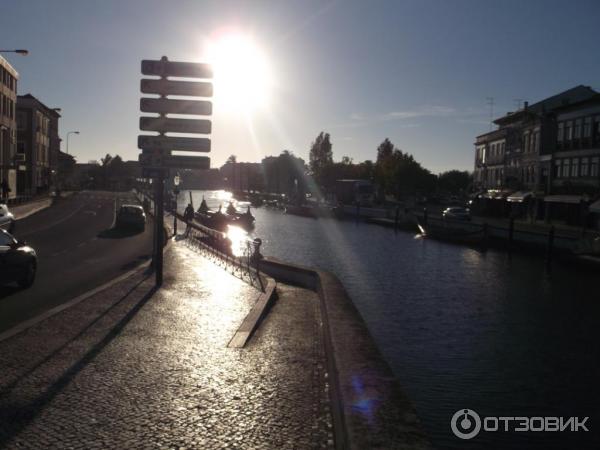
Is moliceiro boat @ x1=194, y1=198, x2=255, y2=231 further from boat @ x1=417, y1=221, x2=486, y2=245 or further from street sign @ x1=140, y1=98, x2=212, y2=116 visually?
street sign @ x1=140, y1=98, x2=212, y2=116

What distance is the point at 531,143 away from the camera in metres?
65.0

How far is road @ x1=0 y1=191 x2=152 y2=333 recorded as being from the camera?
13.1 meters

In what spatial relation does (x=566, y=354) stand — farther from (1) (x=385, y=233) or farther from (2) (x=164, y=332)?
(1) (x=385, y=233)

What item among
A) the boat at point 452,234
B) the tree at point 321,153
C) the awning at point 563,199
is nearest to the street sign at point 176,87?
the boat at point 452,234

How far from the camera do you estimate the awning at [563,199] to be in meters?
50.6

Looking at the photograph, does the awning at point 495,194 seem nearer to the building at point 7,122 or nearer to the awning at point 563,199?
the awning at point 563,199

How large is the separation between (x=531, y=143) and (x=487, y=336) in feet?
173

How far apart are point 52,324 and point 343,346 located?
4.79 meters

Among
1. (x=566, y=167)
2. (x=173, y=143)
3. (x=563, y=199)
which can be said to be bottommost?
(x=563, y=199)

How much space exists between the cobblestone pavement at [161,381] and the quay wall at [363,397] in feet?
1.04

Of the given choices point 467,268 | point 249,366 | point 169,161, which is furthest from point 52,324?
point 467,268

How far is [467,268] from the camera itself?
35281mm
